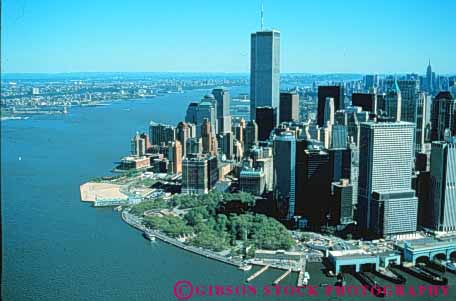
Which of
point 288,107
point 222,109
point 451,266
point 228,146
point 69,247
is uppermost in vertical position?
point 288,107

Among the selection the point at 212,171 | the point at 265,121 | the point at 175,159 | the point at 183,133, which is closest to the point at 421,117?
the point at 265,121

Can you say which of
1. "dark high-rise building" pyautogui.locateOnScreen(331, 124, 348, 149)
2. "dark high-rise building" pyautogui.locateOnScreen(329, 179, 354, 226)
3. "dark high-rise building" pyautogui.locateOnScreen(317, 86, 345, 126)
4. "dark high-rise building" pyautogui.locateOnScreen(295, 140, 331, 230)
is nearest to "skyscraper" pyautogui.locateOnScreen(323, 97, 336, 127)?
"dark high-rise building" pyautogui.locateOnScreen(317, 86, 345, 126)

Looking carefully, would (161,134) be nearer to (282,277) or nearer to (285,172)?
(285,172)

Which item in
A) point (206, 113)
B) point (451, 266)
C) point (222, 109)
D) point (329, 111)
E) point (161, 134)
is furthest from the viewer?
point (222, 109)

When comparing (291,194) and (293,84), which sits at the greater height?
(293,84)

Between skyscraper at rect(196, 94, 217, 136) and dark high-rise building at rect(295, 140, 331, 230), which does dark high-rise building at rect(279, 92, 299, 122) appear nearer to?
skyscraper at rect(196, 94, 217, 136)

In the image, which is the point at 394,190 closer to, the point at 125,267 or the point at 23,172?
the point at 125,267

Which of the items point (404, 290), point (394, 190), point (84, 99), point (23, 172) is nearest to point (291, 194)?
point (394, 190)
